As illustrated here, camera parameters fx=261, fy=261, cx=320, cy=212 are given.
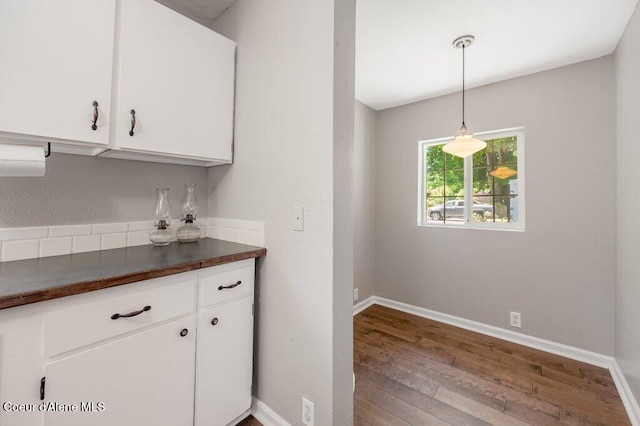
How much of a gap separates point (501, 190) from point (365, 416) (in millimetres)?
2281

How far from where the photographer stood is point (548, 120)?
2.20 m

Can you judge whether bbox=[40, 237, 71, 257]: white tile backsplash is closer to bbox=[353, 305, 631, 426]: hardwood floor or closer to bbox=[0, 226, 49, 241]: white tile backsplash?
bbox=[0, 226, 49, 241]: white tile backsplash

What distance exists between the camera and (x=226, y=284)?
1248 millimetres

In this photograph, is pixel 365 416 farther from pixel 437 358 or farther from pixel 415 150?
pixel 415 150

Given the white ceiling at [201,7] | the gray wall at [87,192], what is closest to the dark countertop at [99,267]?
the gray wall at [87,192]

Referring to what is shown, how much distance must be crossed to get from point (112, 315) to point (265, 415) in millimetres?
951

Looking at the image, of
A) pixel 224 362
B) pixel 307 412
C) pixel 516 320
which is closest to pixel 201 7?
pixel 224 362

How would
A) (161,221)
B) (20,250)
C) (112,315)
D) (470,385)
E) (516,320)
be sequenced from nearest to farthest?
(112,315) → (20,250) → (161,221) → (470,385) → (516,320)

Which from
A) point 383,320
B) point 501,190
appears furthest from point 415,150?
point 383,320

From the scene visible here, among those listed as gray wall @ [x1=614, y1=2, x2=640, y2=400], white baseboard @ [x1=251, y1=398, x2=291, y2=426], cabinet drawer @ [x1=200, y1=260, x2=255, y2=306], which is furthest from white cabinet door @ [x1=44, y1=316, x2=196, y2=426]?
gray wall @ [x1=614, y1=2, x2=640, y2=400]

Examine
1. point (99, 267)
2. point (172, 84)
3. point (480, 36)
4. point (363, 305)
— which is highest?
point (480, 36)

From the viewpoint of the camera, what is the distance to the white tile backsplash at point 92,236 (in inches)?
45.0

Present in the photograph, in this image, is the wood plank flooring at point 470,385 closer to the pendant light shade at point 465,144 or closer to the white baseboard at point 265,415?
the white baseboard at point 265,415

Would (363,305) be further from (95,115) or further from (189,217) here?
(95,115)
